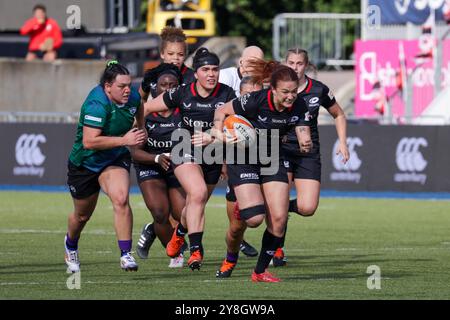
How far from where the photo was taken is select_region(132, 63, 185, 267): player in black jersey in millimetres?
13852

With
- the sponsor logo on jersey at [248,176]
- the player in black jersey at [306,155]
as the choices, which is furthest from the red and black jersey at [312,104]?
the sponsor logo on jersey at [248,176]

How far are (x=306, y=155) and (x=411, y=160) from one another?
1109 centimetres

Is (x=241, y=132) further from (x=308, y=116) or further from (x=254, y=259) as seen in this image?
(x=254, y=259)

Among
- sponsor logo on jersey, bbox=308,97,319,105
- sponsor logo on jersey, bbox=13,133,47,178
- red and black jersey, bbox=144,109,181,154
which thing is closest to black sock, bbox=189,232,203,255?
red and black jersey, bbox=144,109,181,154

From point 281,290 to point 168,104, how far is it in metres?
2.61

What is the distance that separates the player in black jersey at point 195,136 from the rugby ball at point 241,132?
0.77 ft

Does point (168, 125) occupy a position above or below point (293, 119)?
below

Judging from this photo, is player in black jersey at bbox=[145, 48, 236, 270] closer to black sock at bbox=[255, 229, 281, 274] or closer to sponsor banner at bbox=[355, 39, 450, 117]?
black sock at bbox=[255, 229, 281, 274]

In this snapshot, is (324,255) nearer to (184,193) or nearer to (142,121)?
(184,193)

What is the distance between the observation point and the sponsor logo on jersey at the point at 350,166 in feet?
81.5

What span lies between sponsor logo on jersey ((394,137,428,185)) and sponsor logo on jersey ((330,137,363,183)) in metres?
0.70

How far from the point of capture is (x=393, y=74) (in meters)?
30.7

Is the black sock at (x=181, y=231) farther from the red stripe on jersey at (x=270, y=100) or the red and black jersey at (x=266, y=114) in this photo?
the red stripe on jersey at (x=270, y=100)

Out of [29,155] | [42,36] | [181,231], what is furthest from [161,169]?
[42,36]
